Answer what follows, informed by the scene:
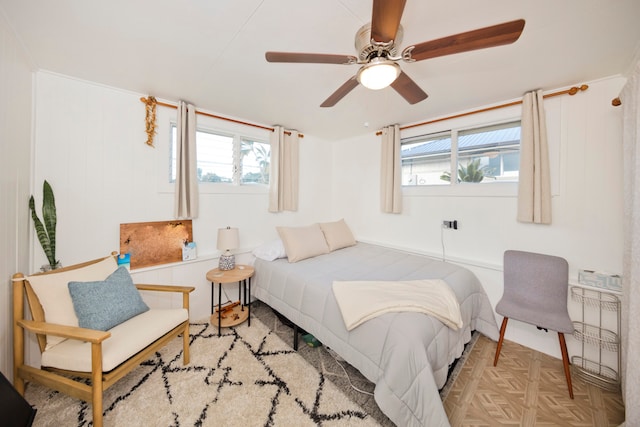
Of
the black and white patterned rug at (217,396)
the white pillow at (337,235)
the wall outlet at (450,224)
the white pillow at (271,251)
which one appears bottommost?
the black and white patterned rug at (217,396)

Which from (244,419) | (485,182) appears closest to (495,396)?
(244,419)

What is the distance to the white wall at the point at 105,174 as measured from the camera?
74.6 inches

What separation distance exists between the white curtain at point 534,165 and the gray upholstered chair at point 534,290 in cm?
38

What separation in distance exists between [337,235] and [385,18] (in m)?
2.53

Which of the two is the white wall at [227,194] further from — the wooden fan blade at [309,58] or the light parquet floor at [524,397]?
the wooden fan blade at [309,58]

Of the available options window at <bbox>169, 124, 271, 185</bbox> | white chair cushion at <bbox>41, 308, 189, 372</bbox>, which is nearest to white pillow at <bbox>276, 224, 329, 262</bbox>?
window at <bbox>169, 124, 271, 185</bbox>

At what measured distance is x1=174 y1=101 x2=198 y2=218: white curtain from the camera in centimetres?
242

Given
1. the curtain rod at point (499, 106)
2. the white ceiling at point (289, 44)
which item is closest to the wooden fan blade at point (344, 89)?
the white ceiling at point (289, 44)

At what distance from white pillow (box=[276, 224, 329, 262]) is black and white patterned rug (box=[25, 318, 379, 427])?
1.01 m

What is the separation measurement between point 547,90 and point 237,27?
2.76 metres

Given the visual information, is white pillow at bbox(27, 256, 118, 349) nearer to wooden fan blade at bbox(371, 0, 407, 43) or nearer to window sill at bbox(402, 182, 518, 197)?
wooden fan blade at bbox(371, 0, 407, 43)

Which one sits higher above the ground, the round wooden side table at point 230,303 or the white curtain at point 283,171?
the white curtain at point 283,171

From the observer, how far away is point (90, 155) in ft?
6.70

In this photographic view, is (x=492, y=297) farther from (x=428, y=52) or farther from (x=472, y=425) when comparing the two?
(x=428, y=52)
